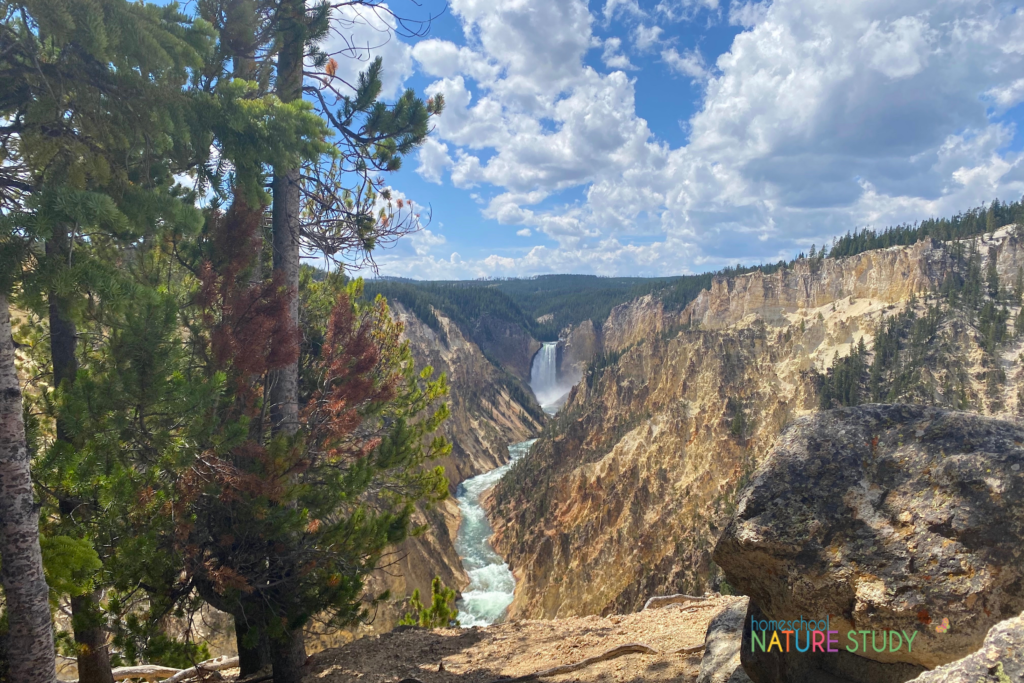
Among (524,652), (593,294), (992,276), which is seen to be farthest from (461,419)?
(593,294)

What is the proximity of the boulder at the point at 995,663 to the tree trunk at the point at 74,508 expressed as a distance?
5586 mm

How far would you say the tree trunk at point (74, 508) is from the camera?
4.57m

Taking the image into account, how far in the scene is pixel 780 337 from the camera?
41781 mm

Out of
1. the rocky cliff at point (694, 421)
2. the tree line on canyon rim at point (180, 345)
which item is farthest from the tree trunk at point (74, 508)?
the rocky cliff at point (694, 421)

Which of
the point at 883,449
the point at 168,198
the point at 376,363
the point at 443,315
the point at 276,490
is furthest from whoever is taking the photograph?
the point at 443,315

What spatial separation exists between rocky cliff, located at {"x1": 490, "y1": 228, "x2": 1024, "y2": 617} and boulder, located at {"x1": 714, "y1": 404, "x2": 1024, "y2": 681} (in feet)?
74.5

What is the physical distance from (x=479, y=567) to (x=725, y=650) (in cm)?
3340

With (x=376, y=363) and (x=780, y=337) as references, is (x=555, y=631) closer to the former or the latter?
(x=376, y=363)

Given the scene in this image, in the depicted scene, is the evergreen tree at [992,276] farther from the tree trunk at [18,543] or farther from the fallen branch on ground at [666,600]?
the tree trunk at [18,543]

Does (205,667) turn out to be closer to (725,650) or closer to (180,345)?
(180,345)

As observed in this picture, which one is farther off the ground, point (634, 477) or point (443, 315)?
point (443, 315)

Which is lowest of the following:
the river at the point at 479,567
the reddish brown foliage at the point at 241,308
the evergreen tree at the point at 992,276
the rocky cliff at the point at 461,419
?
the river at the point at 479,567

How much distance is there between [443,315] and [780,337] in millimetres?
53978

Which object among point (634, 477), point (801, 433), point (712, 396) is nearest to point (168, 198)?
point (801, 433)
